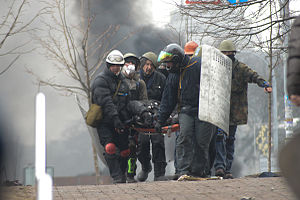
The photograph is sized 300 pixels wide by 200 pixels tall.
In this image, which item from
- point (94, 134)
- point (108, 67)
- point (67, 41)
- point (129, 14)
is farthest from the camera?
point (129, 14)

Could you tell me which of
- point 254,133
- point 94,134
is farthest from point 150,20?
point 94,134

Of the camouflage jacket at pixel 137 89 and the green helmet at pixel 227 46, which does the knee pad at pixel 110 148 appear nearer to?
the camouflage jacket at pixel 137 89

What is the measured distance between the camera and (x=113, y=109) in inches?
325

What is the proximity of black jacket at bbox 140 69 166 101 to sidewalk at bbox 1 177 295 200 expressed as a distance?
2.11m

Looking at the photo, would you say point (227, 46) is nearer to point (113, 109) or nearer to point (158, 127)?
point (158, 127)

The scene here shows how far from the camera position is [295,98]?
231cm

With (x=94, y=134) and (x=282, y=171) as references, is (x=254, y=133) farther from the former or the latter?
(x=282, y=171)

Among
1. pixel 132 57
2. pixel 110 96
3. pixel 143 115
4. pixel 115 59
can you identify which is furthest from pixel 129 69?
pixel 143 115

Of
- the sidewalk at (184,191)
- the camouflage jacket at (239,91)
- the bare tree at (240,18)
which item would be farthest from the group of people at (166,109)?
the sidewalk at (184,191)

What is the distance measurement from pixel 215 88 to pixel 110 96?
62.5 inches

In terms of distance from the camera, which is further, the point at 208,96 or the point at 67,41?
the point at 67,41

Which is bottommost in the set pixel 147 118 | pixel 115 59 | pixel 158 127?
pixel 158 127

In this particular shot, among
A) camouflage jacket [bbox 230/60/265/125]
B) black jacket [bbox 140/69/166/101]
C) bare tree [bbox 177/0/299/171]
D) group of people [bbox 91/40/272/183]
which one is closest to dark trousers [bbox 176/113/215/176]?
group of people [bbox 91/40/272/183]

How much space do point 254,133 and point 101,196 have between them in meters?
12.6
